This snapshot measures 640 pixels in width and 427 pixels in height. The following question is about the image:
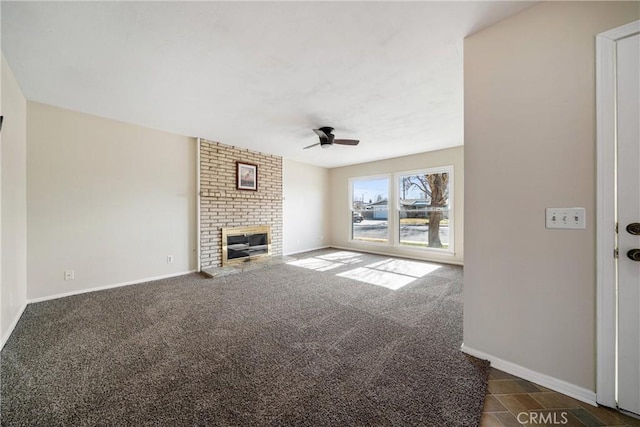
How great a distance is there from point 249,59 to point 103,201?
3.02 meters

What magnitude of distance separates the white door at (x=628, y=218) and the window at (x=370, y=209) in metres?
4.61

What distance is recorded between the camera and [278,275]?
4.09 metres

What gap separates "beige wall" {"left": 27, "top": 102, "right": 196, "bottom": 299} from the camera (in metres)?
2.88

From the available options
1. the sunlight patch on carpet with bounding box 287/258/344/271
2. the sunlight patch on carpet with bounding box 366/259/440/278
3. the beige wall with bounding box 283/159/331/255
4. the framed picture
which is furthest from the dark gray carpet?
the beige wall with bounding box 283/159/331/255

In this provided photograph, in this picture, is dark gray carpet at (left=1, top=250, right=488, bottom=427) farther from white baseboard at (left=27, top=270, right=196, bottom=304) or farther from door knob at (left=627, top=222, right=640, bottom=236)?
door knob at (left=627, top=222, right=640, bottom=236)

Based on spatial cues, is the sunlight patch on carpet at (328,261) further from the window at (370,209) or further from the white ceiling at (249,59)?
the white ceiling at (249,59)

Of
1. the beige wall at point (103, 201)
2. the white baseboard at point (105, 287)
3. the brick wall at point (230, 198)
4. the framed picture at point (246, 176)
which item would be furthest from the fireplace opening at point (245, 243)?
the framed picture at point (246, 176)

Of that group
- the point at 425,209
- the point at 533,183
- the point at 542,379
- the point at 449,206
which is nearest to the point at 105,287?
the point at 542,379

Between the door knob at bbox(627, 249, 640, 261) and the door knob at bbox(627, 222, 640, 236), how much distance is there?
91 mm

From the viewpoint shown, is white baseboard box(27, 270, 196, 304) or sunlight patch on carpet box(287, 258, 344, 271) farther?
sunlight patch on carpet box(287, 258, 344, 271)

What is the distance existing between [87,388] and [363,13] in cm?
309

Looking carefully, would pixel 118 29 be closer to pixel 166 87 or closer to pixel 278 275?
pixel 166 87

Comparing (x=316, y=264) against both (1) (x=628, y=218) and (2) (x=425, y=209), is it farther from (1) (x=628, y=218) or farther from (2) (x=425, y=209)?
(1) (x=628, y=218)

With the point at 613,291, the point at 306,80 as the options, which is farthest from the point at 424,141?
the point at 613,291
